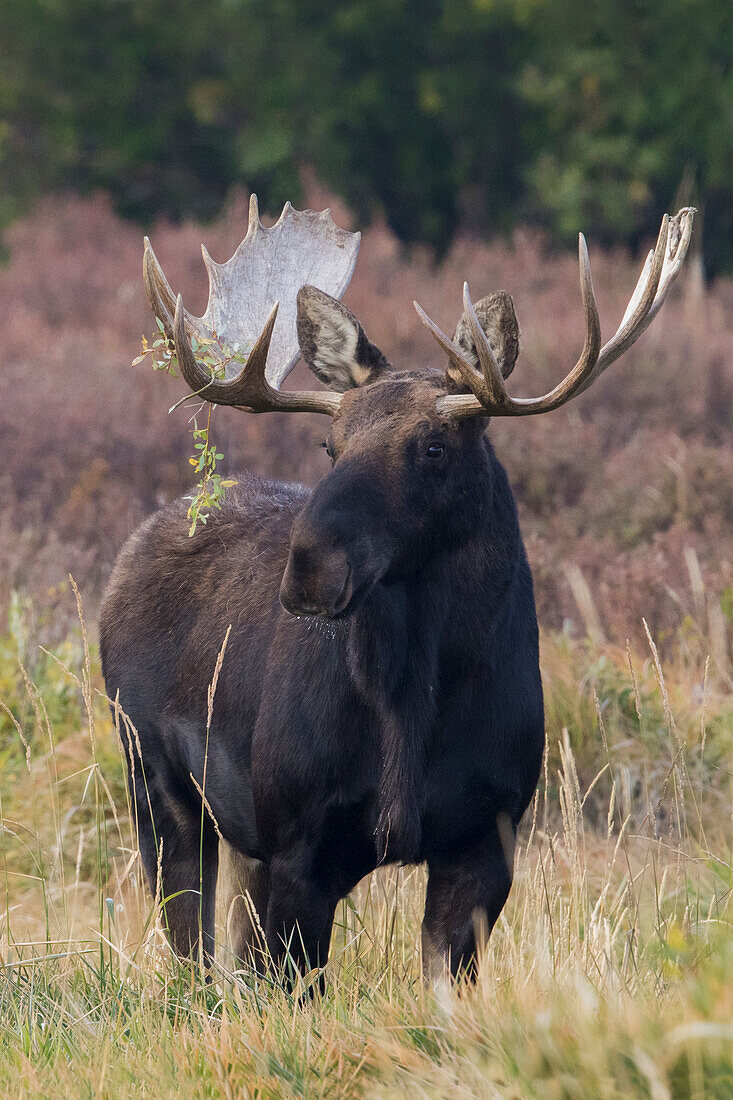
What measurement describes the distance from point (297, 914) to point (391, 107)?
635 inches

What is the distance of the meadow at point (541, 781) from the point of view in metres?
2.26

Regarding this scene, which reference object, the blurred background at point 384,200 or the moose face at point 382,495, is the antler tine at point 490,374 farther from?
the blurred background at point 384,200

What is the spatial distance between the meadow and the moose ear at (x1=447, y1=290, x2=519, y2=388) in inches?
33.1

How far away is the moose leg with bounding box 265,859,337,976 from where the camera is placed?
10.2 ft

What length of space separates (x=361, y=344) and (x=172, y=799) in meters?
1.46

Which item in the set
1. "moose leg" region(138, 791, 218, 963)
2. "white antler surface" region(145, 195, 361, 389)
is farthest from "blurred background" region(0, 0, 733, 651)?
"moose leg" region(138, 791, 218, 963)

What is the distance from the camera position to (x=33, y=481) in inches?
354

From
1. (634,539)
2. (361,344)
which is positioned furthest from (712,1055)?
(634,539)

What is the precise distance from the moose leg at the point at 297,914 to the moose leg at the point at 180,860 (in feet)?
2.29

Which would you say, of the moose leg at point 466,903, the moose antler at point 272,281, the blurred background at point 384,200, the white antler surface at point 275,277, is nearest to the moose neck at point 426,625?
the moose leg at point 466,903

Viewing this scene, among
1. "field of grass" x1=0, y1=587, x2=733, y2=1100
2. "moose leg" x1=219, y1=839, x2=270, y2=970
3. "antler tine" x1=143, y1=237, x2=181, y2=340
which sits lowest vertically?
"moose leg" x1=219, y1=839, x2=270, y2=970

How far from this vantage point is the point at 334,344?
3441 millimetres

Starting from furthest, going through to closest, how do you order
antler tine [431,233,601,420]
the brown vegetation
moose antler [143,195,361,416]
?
the brown vegetation, moose antler [143,195,361,416], antler tine [431,233,601,420]

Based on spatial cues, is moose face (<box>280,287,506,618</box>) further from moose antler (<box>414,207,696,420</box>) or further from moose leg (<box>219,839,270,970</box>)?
moose leg (<box>219,839,270,970</box>)
